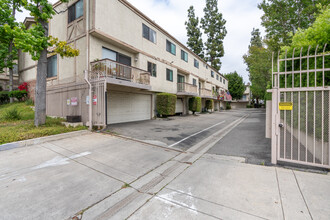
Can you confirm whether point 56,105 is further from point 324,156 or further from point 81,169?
point 324,156

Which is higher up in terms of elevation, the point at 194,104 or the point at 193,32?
the point at 193,32

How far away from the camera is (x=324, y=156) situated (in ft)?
11.4

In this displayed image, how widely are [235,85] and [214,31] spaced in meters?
15.8

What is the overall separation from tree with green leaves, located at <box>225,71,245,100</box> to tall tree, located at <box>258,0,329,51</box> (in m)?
30.1

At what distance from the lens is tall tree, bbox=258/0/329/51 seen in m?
11.3

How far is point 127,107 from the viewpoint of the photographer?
37.9 ft

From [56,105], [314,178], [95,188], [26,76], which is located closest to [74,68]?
[56,105]

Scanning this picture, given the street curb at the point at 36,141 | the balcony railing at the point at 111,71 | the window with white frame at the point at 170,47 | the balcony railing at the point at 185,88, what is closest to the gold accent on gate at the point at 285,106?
the balcony railing at the point at 111,71

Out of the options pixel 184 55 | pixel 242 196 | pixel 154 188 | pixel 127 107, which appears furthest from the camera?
pixel 184 55

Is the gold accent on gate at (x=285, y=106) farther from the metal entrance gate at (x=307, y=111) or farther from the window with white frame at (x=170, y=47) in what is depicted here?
the window with white frame at (x=170, y=47)

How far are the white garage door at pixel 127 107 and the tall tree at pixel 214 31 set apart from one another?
93.0 ft

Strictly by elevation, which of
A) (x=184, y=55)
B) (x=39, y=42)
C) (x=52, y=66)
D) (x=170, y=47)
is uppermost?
(x=184, y=55)

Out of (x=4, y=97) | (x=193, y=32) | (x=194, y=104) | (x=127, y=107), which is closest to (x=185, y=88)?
(x=194, y=104)

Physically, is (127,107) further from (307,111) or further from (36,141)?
(307,111)
